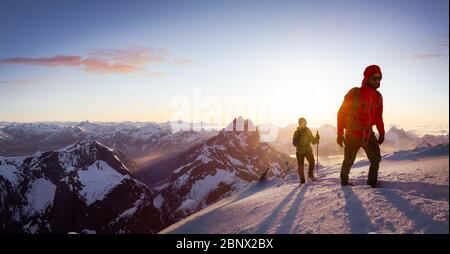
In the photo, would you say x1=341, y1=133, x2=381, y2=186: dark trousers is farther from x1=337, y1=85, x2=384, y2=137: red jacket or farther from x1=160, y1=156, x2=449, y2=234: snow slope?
x1=160, y1=156, x2=449, y2=234: snow slope

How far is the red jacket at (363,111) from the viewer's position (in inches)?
313

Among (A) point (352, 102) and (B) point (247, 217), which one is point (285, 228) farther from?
(A) point (352, 102)

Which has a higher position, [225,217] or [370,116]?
[370,116]

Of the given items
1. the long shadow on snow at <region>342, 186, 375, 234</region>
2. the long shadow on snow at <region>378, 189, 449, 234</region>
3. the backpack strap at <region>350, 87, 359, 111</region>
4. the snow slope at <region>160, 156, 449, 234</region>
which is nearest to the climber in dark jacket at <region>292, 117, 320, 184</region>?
the snow slope at <region>160, 156, 449, 234</region>

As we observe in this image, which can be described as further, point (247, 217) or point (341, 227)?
point (247, 217)

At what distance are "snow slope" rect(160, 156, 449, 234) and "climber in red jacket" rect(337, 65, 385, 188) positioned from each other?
88cm

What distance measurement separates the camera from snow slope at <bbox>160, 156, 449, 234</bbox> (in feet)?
18.1

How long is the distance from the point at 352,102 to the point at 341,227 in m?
3.49

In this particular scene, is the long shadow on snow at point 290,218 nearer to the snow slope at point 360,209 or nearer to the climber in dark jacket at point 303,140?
the snow slope at point 360,209

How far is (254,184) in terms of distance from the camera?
1677 cm

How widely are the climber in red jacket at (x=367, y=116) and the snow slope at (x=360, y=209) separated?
88 centimetres

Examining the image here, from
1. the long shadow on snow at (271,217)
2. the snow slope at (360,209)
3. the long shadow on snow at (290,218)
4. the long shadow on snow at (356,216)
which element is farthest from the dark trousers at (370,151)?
the long shadow on snow at (271,217)
